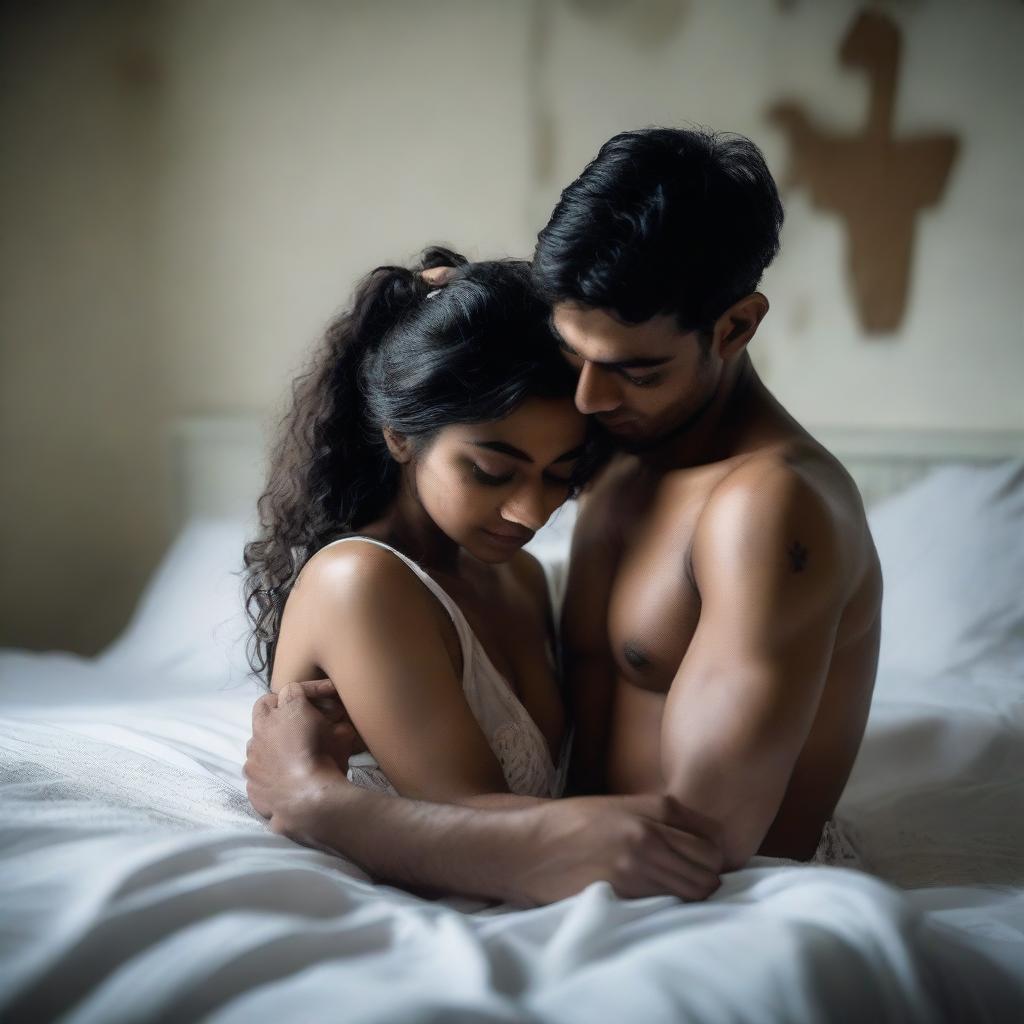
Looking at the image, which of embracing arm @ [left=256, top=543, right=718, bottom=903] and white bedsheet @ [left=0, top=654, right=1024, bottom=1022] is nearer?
white bedsheet @ [left=0, top=654, right=1024, bottom=1022]

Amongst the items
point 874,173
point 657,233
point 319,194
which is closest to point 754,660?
point 657,233

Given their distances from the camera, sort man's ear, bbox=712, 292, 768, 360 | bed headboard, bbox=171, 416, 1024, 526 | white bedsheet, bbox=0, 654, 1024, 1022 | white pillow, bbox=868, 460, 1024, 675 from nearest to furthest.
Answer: white bedsheet, bbox=0, 654, 1024, 1022
man's ear, bbox=712, 292, 768, 360
white pillow, bbox=868, 460, 1024, 675
bed headboard, bbox=171, 416, 1024, 526

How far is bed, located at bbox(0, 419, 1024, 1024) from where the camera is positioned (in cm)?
82

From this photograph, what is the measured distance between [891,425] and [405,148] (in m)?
1.62

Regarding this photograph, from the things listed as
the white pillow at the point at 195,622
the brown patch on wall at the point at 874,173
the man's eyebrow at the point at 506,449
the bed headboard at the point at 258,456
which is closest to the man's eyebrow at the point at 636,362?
the man's eyebrow at the point at 506,449

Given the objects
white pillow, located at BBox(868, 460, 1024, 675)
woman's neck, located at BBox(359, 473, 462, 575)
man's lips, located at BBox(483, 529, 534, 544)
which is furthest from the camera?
white pillow, located at BBox(868, 460, 1024, 675)

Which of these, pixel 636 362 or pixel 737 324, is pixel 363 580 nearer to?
pixel 636 362

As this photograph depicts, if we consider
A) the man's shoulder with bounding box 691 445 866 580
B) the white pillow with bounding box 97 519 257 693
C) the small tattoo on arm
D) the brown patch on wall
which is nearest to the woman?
the man's shoulder with bounding box 691 445 866 580

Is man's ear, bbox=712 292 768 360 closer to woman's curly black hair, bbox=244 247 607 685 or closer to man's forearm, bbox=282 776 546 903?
woman's curly black hair, bbox=244 247 607 685

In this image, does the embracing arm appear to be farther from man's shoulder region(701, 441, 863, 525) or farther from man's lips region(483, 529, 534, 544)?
man's shoulder region(701, 441, 863, 525)

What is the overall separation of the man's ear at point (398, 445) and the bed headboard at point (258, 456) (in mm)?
1428

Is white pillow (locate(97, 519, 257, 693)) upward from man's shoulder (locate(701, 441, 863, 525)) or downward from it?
downward

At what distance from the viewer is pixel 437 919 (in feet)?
3.26

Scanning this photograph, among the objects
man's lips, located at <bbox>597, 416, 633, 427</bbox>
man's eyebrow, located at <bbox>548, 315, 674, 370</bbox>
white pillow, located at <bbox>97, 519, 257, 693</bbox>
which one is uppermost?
man's eyebrow, located at <bbox>548, 315, 674, 370</bbox>
